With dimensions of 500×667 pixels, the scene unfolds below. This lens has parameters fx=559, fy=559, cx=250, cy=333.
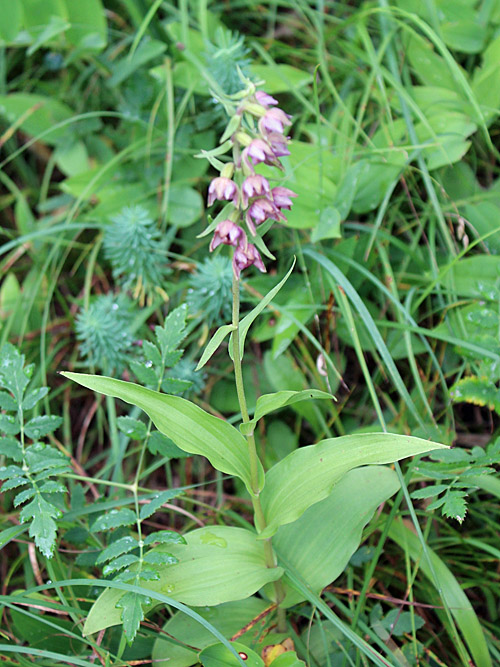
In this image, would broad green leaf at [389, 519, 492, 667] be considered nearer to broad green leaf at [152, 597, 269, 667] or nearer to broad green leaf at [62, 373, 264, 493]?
broad green leaf at [152, 597, 269, 667]

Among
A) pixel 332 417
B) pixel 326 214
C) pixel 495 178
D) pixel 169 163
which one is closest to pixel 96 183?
pixel 169 163

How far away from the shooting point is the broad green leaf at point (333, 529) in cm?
157

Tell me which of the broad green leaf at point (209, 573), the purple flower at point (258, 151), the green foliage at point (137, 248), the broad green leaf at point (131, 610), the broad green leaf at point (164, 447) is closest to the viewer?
the purple flower at point (258, 151)

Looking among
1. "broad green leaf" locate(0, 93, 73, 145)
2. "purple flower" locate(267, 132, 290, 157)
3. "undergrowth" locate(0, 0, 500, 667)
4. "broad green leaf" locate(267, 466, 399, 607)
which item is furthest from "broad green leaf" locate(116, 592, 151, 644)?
"broad green leaf" locate(0, 93, 73, 145)

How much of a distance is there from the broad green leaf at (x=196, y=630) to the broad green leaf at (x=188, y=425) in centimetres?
45

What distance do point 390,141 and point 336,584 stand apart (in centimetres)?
164

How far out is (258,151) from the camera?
1132 millimetres

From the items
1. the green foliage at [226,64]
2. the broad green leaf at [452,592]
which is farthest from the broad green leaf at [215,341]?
the green foliage at [226,64]

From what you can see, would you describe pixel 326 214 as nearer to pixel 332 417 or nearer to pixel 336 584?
pixel 332 417

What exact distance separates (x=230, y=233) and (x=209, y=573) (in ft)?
3.03

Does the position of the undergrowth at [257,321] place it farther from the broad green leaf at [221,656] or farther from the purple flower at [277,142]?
the purple flower at [277,142]

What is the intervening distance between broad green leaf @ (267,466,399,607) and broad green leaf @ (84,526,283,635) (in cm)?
10

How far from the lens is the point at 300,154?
2197 mm

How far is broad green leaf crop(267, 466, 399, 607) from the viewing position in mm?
1573
